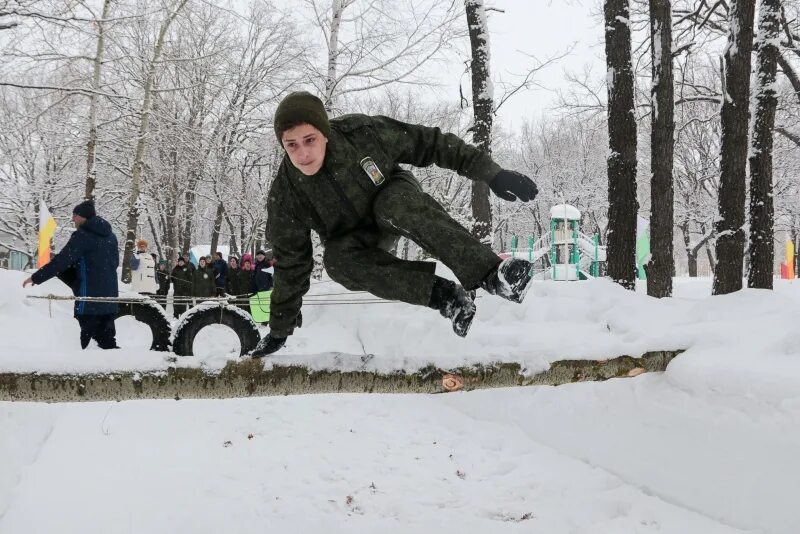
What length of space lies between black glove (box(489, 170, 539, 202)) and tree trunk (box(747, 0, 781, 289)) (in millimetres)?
7205

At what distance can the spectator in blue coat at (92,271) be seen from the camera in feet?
19.6

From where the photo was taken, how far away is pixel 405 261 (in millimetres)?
2912

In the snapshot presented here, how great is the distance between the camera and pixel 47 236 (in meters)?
12.7

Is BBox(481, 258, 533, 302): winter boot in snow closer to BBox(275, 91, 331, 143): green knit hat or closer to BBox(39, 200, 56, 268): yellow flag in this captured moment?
BBox(275, 91, 331, 143): green knit hat

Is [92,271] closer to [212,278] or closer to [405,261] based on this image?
[405,261]

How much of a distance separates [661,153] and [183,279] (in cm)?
1051

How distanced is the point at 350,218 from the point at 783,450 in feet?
8.02

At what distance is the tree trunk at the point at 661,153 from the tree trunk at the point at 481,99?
8.39ft

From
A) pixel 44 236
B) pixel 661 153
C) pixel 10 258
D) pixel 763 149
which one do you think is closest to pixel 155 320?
pixel 44 236

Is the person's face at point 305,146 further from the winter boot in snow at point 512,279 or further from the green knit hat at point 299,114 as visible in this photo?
the winter boot in snow at point 512,279

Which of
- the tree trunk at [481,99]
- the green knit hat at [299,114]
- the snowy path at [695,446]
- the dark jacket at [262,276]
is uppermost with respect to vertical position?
the tree trunk at [481,99]

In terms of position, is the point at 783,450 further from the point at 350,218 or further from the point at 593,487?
the point at 350,218

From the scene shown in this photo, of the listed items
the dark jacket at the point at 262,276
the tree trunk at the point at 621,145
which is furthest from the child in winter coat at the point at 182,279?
the tree trunk at the point at 621,145

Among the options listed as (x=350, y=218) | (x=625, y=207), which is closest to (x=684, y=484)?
(x=350, y=218)
